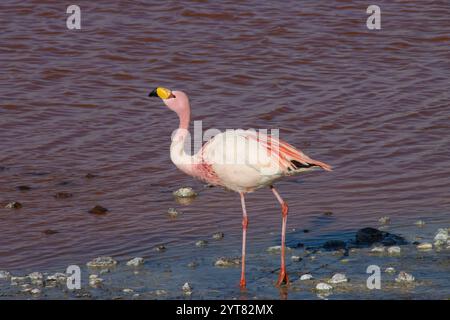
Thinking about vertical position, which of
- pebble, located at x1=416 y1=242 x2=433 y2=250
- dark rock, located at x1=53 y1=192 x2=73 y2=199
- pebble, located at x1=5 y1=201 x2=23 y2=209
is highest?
dark rock, located at x1=53 y1=192 x2=73 y2=199

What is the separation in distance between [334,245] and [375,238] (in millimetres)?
414

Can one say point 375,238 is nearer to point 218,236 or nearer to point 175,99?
point 218,236

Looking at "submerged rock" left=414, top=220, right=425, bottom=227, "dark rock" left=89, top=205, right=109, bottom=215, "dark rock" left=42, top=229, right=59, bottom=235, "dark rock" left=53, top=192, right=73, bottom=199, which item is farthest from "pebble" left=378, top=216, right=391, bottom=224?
"dark rock" left=53, top=192, right=73, bottom=199

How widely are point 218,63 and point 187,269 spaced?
24.0ft

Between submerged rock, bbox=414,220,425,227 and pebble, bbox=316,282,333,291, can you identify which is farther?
submerged rock, bbox=414,220,425,227

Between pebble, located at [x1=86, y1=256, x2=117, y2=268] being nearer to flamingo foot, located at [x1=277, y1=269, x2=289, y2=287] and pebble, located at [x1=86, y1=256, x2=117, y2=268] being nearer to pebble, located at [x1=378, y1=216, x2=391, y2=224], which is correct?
flamingo foot, located at [x1=277, y1=269, x2=289, y2=287]

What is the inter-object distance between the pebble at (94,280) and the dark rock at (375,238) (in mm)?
2542

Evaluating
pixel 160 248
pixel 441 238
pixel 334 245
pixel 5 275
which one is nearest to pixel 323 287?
pixel 334 245

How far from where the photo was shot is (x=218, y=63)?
51.3ft

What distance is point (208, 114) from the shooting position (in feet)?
45.0

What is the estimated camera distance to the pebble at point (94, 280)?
8.39 meters

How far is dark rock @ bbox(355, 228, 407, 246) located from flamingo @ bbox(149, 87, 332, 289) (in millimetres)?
1067

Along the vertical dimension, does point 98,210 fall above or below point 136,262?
above

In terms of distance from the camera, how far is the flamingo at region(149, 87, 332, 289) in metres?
8.60
